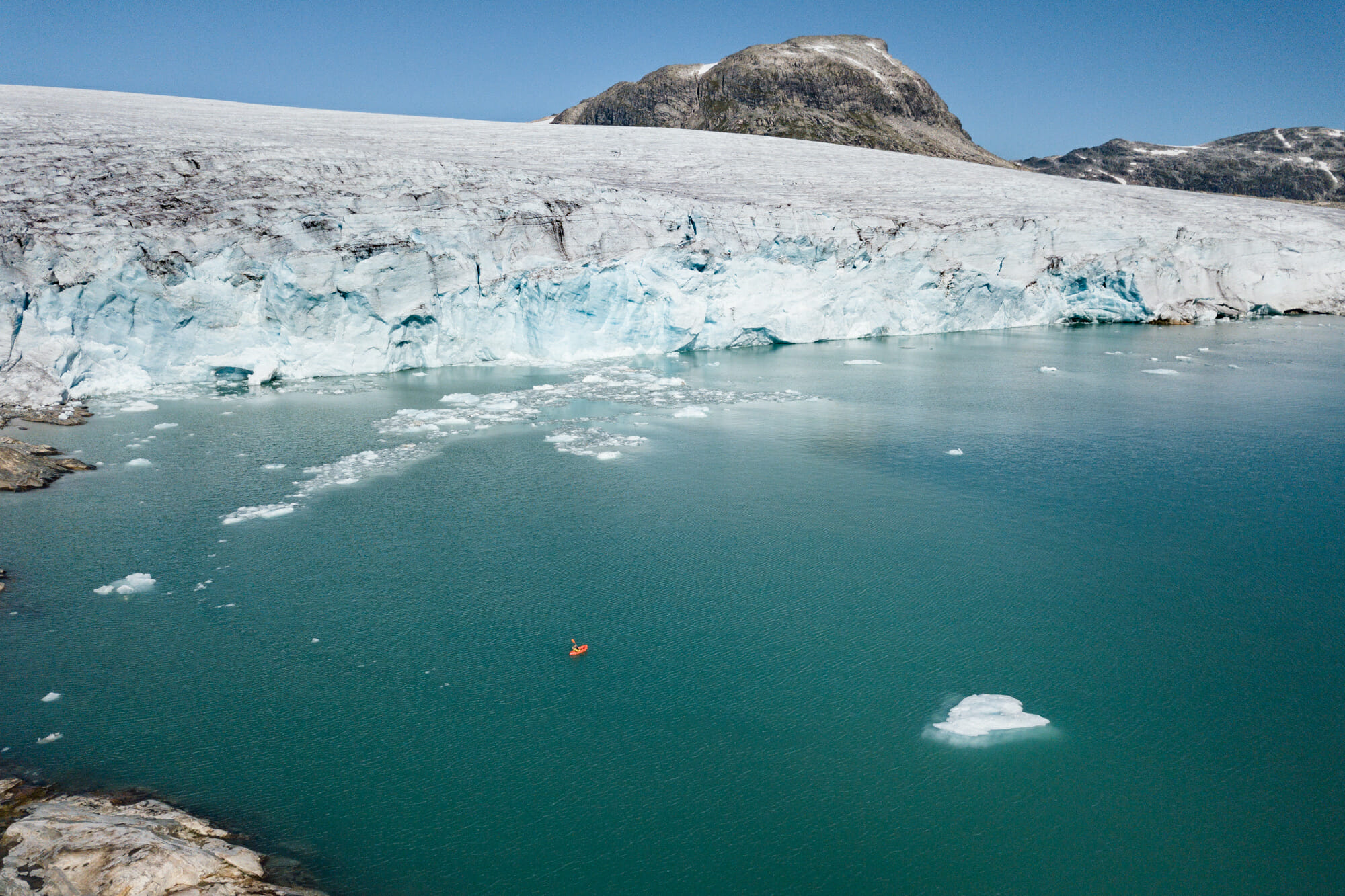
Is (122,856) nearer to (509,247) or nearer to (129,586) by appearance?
(129,586)

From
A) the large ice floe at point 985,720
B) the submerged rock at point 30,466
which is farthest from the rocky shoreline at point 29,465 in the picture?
the large ice floe at point 985,720

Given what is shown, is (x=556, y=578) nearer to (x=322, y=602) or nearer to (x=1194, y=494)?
(x=322, y=602)

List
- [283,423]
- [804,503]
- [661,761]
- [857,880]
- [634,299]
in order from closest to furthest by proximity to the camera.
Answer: [857,880]
[661,761]
[804,503]
[283,423]
[634,299]

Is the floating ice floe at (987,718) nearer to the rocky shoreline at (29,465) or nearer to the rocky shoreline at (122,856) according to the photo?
the rocky shoreline at (122,856)

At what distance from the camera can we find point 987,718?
3.87 meters

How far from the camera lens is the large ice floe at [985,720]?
12.5ft

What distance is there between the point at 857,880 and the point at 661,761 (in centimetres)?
98

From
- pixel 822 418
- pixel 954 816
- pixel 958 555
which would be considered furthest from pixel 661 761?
pixel 822 418

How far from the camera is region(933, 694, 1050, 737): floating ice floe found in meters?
3.81

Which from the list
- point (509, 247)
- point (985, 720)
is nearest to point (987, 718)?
point (985, 720)

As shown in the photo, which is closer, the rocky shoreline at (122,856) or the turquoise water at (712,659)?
the rocky shoreline at (122,856)

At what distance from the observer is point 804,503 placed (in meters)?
6.85

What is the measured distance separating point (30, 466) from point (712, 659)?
6647 mm

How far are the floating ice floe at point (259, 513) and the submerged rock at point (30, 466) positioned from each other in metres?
2.10
